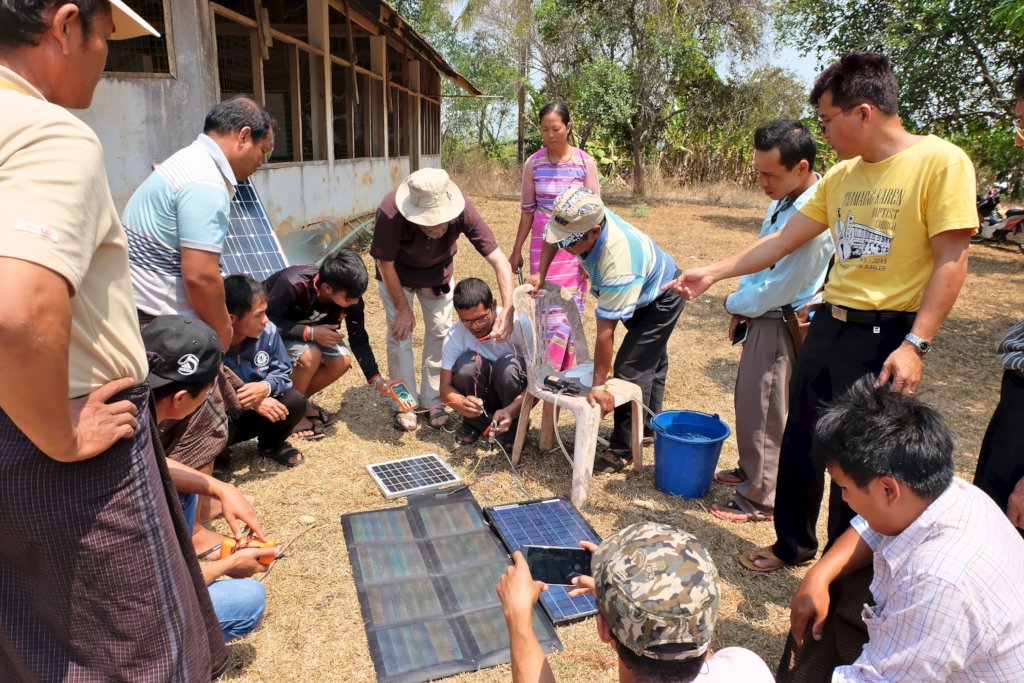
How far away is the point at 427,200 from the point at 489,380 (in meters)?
1.09

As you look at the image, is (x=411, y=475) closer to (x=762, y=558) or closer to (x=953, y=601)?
(x=762, y=558)

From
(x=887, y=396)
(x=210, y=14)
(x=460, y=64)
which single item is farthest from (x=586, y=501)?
(x=460, y=64)

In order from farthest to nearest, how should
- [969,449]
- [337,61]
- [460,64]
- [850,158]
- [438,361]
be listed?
[460,64] < [337,61] < [438,361] < [969,449] < [850,158]

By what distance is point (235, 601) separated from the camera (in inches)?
90.2

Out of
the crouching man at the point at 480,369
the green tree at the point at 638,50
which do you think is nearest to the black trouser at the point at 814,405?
the crouching man at the point at 480,369

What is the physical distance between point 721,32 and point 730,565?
16097 millimetres

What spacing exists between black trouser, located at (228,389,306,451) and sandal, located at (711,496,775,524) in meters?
2.22

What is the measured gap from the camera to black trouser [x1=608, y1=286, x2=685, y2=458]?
349cm

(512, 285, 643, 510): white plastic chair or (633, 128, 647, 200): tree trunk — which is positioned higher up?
(633, 128, 647, 200): tree trunk

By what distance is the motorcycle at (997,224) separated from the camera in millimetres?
10734

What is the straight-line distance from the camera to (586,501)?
331cm

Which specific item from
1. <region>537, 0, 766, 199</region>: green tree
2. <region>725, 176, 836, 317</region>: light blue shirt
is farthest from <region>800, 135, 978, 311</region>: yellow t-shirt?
<region>537, 0, 766, 199</region>: green tree

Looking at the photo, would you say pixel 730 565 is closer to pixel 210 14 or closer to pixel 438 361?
pixel 438 361

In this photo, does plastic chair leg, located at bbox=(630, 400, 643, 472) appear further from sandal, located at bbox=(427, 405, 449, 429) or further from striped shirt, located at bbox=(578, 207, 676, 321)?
sandal, located at bbox=(427, 405, 449, 429)
